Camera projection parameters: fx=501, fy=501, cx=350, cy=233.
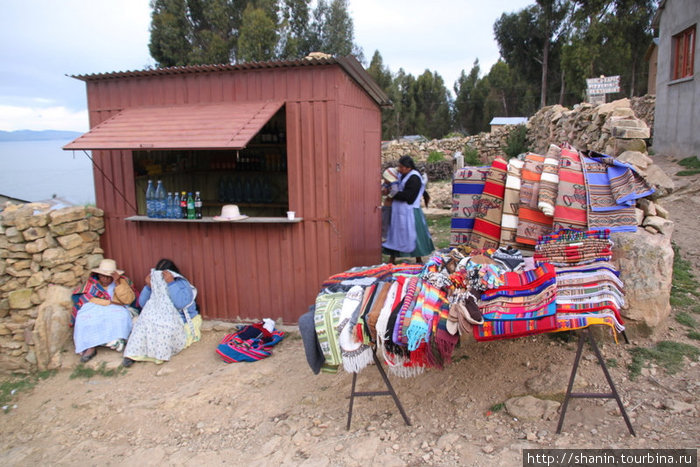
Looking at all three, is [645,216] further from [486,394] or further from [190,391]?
[190,391]

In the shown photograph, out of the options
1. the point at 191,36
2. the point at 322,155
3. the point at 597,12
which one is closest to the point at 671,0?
the point at 322,155

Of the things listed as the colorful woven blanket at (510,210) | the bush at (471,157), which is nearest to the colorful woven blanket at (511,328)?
the colorful woven blanket at (510,210)

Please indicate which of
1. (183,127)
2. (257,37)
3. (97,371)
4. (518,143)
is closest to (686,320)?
(183,127)

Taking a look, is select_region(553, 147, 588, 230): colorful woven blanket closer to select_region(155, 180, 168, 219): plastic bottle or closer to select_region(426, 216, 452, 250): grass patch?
select_region(426, 216, 452, 250): grass patch

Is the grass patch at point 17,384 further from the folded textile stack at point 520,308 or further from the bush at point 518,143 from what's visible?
the bush at point 518,143

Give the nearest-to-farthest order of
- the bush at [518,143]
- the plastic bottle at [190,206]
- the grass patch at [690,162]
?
the plastic bottle at [190,206] < the grass patch at [690,162] < the bush at [518,143]

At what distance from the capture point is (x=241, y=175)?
754 centimetres

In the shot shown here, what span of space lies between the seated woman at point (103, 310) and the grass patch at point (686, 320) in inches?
229

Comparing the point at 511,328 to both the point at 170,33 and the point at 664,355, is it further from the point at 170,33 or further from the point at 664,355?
the point at 170,33

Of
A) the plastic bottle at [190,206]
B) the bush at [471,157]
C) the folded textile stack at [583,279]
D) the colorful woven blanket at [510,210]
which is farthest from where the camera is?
the bush at [471,157]

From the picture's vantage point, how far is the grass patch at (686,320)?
463cm

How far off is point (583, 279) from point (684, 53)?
37.5 ft

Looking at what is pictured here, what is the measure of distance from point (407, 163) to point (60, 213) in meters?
4.49

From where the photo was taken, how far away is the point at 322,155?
559 centimetres
